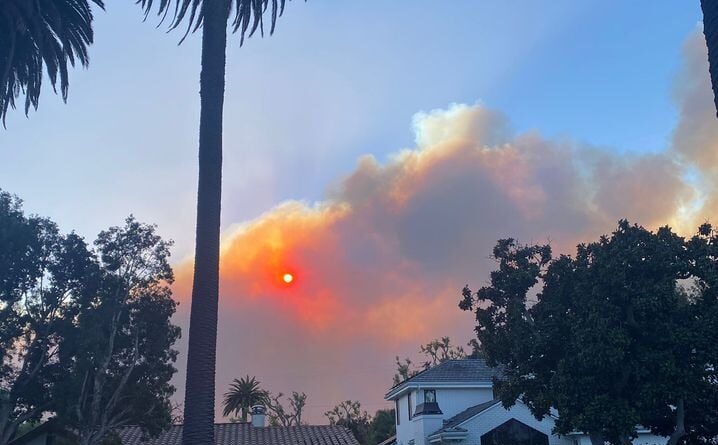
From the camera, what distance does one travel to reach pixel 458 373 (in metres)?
45.3

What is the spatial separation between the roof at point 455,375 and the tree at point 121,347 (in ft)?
51.4

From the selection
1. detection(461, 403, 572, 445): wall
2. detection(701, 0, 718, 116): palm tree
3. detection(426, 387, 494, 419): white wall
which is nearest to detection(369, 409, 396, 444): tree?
detection(426, 387, 494, 419): white wall

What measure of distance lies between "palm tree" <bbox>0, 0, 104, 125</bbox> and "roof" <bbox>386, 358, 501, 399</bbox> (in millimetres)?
28802

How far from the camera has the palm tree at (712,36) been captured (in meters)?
9.35

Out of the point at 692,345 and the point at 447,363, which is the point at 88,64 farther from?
the point at 447,363

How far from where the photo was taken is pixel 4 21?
67.4 ft

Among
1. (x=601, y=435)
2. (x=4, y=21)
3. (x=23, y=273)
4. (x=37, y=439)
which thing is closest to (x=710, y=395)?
(x=601, y=435)

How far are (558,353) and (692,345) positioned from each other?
15.4 ft

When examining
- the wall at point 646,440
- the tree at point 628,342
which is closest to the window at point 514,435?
the wall at point 646,440

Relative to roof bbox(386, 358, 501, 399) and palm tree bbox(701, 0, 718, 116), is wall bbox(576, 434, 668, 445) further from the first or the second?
palm tree bbox(701, 0, 718, 116)

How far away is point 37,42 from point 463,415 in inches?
1240

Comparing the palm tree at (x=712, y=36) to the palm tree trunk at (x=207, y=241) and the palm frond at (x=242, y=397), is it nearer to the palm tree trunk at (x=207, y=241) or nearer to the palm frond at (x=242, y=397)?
the palm tree trunk at (x=207, y=241)

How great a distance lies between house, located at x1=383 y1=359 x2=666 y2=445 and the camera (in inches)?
1566

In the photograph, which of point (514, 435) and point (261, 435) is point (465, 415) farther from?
point (261, 435)
